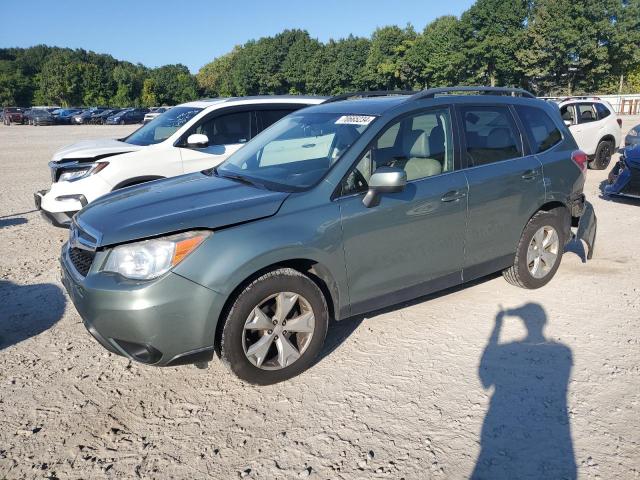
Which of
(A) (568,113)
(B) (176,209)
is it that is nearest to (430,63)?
(A) (568,113)

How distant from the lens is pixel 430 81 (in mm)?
76188

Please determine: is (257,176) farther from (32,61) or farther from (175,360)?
(32,61)

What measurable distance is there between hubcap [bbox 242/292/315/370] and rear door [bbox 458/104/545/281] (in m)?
1.61

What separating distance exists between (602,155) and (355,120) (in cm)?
1094

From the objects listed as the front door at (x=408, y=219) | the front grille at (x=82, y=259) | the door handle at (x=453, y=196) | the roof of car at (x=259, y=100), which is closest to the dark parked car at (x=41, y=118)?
the roof of car at (x=259, y=100)

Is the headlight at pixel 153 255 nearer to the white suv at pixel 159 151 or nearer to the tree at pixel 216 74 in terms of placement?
the white suv at pixel 159 151

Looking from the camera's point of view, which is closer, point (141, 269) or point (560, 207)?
point (141, 269)

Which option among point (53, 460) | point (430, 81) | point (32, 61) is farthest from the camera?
point (32, 61)

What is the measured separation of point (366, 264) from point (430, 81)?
77.9 metres

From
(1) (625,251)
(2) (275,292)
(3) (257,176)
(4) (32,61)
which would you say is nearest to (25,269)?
(3) (257,176)

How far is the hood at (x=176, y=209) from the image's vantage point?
10.2ft

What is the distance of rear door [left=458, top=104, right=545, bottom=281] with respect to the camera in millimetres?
4270

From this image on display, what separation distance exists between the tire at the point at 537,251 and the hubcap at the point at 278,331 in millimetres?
2330

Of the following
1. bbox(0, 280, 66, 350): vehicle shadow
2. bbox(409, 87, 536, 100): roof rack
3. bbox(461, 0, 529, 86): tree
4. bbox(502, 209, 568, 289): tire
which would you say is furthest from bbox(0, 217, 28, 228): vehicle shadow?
bbox(461, 0, 529, 86): tree
